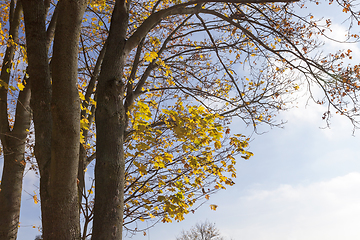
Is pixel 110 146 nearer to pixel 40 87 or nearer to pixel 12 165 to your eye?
pixel 40 87

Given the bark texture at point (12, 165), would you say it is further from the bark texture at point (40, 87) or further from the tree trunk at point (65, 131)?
the tree trunk at point (65, 131)

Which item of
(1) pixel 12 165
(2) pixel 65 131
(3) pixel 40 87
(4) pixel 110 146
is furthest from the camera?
(1) pixel 12 165

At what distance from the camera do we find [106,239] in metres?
2.45

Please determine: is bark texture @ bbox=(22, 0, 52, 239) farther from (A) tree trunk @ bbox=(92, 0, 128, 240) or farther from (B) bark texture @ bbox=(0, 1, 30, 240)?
(B) bark texture @ bbox=(0, 1, 30, 240)

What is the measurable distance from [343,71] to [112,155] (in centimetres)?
384

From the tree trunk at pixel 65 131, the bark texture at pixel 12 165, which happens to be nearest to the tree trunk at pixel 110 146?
the tree trunk at pixel 65 131

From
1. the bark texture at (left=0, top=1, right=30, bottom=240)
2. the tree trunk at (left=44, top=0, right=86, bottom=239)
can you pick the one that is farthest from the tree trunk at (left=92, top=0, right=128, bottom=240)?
the bark texture at (left=0, top=1, right=30, bottom=240)

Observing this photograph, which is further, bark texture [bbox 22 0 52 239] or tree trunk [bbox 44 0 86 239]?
bark texture [bbox 22 0 52 239]

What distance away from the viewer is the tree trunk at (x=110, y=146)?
254 cm

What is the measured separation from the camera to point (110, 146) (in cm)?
274

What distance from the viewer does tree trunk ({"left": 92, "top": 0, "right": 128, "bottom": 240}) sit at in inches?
99.9

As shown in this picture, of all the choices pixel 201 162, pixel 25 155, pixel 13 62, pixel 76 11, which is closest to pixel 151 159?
pixel 201 162

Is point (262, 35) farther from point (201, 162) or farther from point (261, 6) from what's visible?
point (201, 162)

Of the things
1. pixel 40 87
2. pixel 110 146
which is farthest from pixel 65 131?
pixel 40 87
